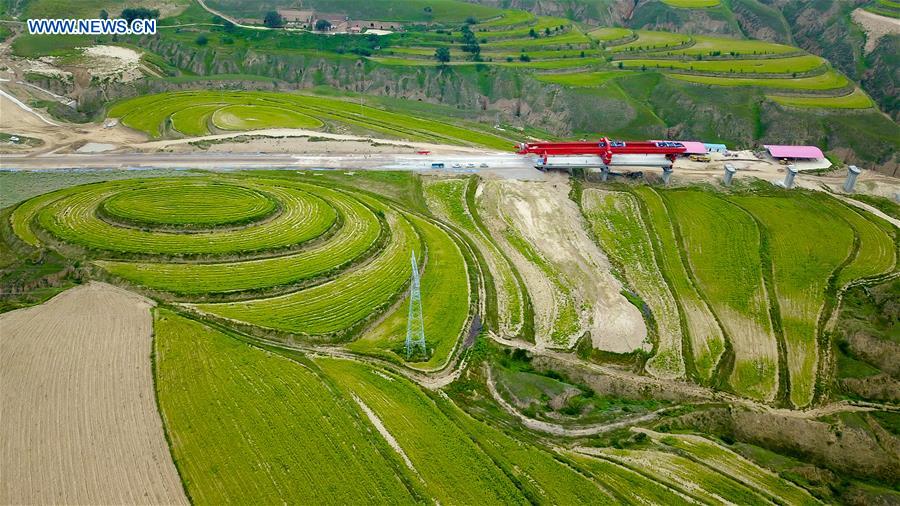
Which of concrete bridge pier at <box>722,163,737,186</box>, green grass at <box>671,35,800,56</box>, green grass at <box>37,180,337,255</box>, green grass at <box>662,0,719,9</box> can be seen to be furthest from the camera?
green grass at <box>662,0,719,9</box>

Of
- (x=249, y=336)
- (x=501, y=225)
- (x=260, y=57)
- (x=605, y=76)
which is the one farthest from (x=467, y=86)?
(x=249, y=336)

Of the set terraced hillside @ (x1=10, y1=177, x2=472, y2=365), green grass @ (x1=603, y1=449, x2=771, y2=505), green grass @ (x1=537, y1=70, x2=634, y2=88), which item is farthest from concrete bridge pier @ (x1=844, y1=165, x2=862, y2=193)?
green grass @ (x1=603, y1=449, x2=771, y2=505)

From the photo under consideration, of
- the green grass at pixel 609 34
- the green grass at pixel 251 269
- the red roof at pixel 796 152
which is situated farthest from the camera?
the green grass at pixel 609 34

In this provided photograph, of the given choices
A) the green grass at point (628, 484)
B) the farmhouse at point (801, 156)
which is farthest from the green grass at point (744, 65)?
the green grass at point (628, 484)

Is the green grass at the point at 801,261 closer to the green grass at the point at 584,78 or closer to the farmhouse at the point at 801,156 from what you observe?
the farmhouse at the point at 801,156

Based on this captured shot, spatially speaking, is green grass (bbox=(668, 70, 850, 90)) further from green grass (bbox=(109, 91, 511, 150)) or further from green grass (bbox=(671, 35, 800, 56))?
green grass (bbox=(109, 91, 511, 150))

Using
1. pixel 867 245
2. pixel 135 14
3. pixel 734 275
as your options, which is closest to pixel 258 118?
pixel 135 14
